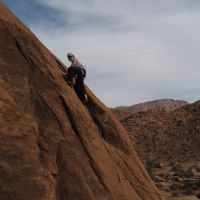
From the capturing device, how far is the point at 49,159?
7.09 meters

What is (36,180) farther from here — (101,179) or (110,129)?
(110,129)

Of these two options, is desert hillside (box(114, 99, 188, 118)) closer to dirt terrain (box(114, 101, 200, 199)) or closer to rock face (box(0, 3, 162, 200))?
dirt terrain (box(114, 101, 200, 199))

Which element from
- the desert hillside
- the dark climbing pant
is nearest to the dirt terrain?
the dark climbing pant

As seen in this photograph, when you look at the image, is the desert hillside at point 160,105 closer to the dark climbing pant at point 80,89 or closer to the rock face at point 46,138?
the dark climbing pant at point 80,89

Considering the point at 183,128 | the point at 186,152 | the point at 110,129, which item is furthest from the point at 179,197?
the point at 183,128

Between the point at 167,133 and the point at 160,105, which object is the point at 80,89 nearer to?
the point at 167,133

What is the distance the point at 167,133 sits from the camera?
1913 inches

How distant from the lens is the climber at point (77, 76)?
8.49 m

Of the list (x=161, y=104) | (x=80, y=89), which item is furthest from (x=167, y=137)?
(x=161, y=104)

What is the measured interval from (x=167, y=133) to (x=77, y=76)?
4094 centimetres

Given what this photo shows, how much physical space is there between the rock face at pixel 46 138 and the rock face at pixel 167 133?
1275 inches

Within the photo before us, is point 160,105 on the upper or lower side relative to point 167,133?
upper

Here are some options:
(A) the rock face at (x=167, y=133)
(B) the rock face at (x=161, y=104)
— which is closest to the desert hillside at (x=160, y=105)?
(B) the rock face at (x=161, y=104)

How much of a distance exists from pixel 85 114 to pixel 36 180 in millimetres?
1843
